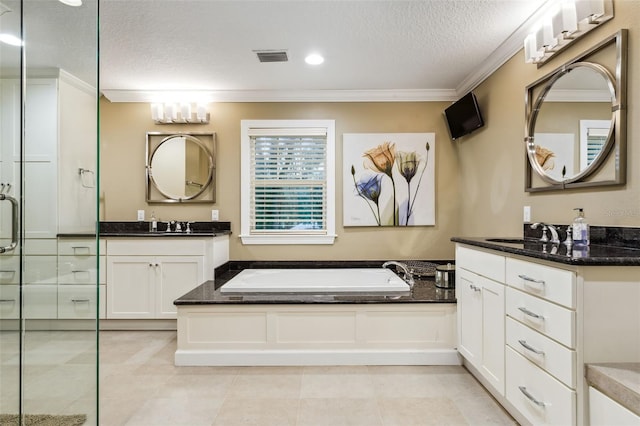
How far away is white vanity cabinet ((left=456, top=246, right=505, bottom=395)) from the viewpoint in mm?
1941

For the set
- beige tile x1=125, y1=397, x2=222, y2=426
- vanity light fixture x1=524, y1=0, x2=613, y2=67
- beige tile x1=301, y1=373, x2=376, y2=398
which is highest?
vanity light fixture x1=524, y1=0, x2=613, y2=67

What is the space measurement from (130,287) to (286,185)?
1.81 metres

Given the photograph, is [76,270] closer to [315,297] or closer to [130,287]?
[315,297]

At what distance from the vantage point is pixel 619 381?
1212mm

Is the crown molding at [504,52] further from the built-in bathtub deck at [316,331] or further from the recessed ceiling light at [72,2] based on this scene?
the recessed ceiling light at [72,2]

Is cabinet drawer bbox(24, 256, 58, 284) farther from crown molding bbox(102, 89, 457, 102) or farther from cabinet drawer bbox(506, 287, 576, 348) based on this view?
crown molding bbox(102, 89, 457, 102)

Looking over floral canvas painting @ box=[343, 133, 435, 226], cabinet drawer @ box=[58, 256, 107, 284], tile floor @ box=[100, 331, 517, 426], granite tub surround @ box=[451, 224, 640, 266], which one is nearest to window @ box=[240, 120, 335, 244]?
floral canvas painting @ box=[343, 133, 435, 226]

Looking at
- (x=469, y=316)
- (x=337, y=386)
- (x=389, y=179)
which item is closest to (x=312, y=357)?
(x=337, y=386)

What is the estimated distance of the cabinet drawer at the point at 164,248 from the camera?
3.36 meters

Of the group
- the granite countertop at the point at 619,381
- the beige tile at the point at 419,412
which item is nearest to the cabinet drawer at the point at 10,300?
the beige tile at the point at 419,412

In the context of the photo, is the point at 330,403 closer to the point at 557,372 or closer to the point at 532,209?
the point at 557,372

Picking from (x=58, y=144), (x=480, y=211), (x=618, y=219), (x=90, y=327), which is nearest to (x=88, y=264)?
(x=90, y=327)

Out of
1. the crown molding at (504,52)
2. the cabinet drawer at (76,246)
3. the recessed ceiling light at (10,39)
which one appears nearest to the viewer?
the recessed ceiling light at (10,39)

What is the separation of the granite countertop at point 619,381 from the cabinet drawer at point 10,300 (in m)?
2.39
